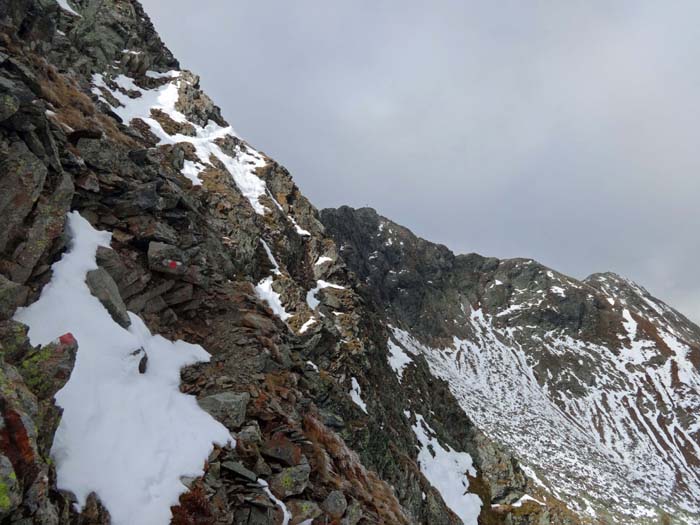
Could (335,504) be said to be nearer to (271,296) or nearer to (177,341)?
(177,341)

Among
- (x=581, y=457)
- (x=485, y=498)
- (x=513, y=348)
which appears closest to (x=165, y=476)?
(x=485, y=498)

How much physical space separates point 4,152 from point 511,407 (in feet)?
441

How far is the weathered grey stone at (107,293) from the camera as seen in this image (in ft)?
45.6

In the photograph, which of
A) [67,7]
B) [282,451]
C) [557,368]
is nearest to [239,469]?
[282,451]

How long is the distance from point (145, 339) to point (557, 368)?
174119 millimetres

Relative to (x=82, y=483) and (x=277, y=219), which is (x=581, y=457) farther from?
(x=82, y=483)

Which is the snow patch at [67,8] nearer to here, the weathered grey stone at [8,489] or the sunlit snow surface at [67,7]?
the sunlit snow surface at [67,7]

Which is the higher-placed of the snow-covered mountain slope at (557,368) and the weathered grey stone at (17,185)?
the snow-covered mountain slope at (557,368)

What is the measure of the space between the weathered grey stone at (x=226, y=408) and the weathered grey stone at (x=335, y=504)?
13.9ft

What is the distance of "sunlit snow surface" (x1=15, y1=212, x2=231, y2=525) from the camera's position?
9.55 m

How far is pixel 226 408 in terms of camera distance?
45.8 ft

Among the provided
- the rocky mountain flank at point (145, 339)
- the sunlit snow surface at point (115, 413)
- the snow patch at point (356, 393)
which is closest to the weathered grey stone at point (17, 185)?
the rocky mountain flank at point (145, 339)

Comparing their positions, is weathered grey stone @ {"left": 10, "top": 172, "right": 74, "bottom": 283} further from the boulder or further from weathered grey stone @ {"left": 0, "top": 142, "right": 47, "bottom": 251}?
the boulder

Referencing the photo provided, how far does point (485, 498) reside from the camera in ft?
151
